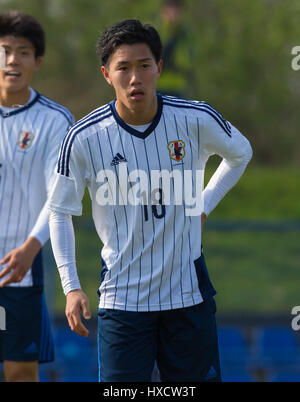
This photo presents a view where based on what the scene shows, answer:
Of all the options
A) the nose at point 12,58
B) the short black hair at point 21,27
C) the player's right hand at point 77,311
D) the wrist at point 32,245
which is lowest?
the player's right hand at point 77,311

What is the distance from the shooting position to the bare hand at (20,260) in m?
4.24

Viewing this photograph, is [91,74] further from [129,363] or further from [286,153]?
[129,363]

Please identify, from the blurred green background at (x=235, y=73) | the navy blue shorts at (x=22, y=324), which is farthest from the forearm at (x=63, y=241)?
the blurred green background at (x=235, y=73)

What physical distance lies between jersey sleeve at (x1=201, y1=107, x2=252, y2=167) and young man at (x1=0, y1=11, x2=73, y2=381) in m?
1.08

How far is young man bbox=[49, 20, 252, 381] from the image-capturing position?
3.66 m

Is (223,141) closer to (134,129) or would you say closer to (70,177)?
(134,129)

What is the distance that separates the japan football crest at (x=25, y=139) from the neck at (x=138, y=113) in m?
1.08

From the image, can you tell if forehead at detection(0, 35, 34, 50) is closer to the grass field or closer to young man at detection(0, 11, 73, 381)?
young man at detection(0, 11, 73, 381)

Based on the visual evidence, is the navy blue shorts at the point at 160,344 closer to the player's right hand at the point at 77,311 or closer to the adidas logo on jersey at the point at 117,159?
the player's right hand at the point at 77,311

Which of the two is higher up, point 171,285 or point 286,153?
point 286,153

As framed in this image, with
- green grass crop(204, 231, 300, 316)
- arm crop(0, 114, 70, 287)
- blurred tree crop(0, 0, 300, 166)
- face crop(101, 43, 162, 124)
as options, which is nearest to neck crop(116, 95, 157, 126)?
face crop(101, 43, 162, 124)

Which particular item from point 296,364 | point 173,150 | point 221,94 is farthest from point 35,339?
point 221,94
